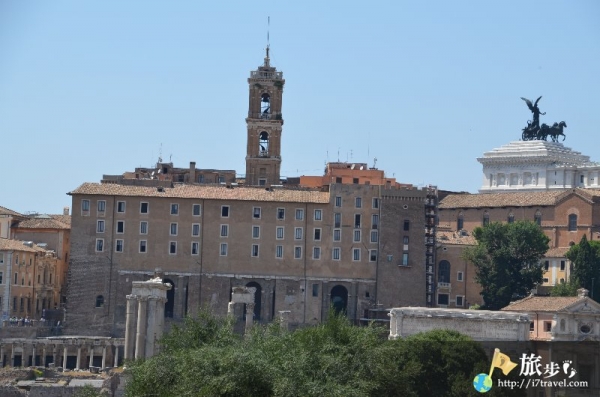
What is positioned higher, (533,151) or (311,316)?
(533,151)

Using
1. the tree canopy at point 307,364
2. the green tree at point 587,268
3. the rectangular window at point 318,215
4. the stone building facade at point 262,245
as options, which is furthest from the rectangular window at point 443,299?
the tree canopy at point 307,364

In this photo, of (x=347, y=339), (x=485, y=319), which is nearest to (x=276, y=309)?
(x=485, y=319)

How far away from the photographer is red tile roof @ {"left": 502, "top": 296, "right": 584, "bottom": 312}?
94438 mm

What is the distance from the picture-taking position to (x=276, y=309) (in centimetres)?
10688

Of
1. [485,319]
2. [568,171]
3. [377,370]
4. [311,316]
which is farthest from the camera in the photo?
[568,171]

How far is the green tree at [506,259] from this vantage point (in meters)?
108

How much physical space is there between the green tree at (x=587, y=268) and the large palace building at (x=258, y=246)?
7461mm

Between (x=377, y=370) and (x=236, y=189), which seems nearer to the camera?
(x=377, y=370)

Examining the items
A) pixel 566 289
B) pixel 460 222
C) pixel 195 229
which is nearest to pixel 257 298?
pixel 195 229

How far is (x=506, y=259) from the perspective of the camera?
110 metres

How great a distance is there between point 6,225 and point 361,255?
19457mm

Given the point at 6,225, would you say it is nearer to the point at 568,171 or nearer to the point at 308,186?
the point at 308,186

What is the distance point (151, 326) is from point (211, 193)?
21048mm

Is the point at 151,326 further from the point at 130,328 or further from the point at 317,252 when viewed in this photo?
the point at 317,252
